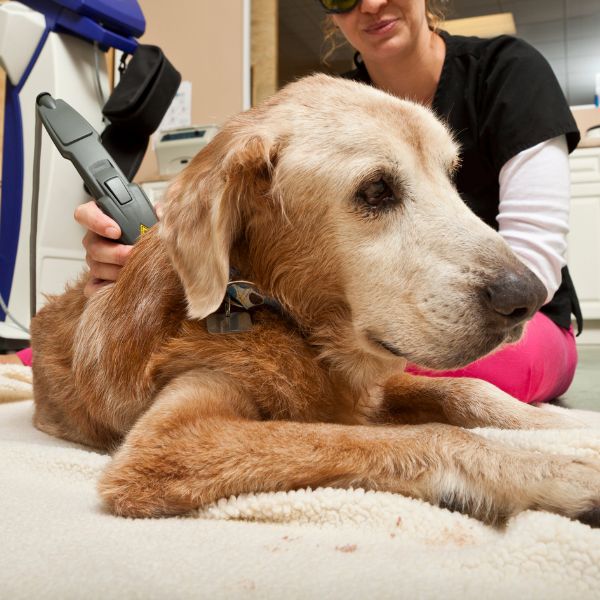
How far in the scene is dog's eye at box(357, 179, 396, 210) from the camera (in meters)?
1.05

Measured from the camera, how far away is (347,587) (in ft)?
1.87

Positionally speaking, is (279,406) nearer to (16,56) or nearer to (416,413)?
(416,413)

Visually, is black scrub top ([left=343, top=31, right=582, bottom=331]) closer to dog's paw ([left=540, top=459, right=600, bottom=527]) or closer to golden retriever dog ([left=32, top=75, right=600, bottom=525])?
golden retriever dog ([left=32, top=75, right=600, bottom=525])

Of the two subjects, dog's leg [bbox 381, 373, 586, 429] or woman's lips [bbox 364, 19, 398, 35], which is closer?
dog's leg [bbox 381, 373, 586, 429]

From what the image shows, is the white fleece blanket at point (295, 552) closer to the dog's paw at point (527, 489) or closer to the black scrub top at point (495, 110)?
the dog's paw at point (527, 489)

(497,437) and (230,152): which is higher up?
(230,152)

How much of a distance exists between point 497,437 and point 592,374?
2248 millimetres

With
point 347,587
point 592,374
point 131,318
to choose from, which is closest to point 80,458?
point 131,318

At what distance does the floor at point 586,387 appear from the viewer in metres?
2.20

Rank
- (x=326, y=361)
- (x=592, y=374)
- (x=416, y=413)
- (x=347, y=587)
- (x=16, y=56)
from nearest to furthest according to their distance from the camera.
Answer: (x=347, y=587), (x=326, y=361), (x=416, y=413), (x=16, y=56), (x=592, y=374)

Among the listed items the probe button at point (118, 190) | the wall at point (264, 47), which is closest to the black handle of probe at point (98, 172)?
the probe button at point (118, 190)

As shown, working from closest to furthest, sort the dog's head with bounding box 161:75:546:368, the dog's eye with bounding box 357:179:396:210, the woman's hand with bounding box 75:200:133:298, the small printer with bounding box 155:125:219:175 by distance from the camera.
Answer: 1. the dog's head with bounding box 161:75:546:368
2. the dog's eye with bounding box 357:179:396:210
3. the woman's hand with bounding box 75:200:133:298
4. the small printer with bounding box 155:125:219:175

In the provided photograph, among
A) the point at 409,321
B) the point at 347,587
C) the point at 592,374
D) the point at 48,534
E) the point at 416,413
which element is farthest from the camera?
the point at 592,374

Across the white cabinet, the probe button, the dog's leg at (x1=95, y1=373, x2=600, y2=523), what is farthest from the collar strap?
the white cabinet
